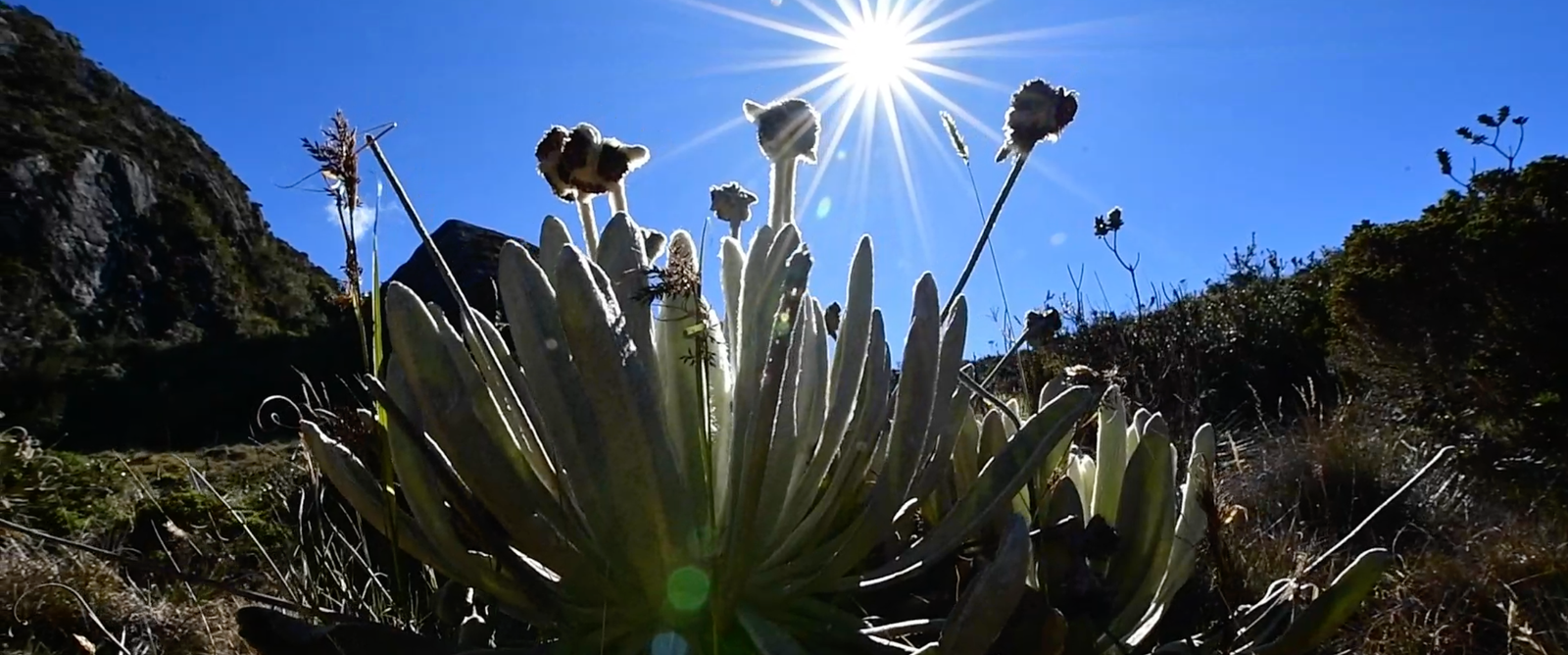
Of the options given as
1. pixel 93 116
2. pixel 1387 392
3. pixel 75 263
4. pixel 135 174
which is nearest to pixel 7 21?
pixel 93 116

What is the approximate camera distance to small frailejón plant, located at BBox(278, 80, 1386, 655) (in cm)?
165

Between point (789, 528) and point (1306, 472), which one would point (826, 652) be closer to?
point (789, 528)

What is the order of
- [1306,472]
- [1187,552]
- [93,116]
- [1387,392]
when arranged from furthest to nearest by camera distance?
[93,116] → [1387,392] → [1306,472] → [1187,552]

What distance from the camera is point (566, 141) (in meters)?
2.18

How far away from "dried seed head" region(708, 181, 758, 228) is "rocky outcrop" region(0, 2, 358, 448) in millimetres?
16011

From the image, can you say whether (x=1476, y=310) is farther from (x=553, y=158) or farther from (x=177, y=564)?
(x=177, y=564)

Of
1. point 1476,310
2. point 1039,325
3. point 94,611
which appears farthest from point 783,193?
point 1476,310

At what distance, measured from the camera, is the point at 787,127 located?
7.50 feet

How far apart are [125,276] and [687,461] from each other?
36.4 meters

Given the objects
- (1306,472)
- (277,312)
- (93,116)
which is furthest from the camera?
A: (93,116)

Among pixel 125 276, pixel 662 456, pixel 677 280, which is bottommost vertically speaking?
pixel 662 456

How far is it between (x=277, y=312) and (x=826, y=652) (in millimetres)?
36227

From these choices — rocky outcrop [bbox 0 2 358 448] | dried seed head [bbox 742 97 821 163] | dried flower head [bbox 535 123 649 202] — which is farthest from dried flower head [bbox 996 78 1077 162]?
rocky outcrop [bbox 0 2 358 448]

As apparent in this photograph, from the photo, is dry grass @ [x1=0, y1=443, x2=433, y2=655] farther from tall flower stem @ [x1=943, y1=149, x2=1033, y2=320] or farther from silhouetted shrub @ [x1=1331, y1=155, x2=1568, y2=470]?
silhouetted shrub @ [x1=1331, y1=155, x2=1568, y2=470]
